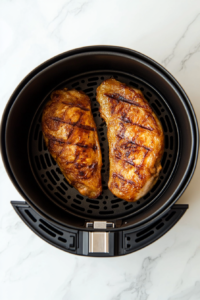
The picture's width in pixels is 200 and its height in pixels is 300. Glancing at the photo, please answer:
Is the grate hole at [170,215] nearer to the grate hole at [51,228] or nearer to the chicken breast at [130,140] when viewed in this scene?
the chicken breast at [130,140]

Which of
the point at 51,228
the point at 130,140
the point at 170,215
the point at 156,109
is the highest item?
the point at 156,109

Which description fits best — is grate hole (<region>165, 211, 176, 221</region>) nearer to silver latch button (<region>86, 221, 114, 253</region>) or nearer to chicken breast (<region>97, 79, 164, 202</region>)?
chicken breast (<region>97, 79, 164, 202</region>)

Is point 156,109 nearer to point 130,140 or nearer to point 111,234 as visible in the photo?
point 130,140

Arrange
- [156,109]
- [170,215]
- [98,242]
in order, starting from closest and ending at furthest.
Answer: [98,242] < [170,215] < [156,109]

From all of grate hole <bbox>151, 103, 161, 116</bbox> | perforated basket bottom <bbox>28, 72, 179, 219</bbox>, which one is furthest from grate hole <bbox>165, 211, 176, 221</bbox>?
grate hole <bbox>151, 103, 161, 116</bbox>

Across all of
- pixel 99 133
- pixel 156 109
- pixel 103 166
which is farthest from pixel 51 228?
pixel 156 109

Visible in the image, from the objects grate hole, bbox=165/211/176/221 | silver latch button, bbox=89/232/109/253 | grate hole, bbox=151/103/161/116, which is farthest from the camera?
grate hole, bbox=151/103/161/116

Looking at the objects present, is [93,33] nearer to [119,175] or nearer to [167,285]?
[119,175]
